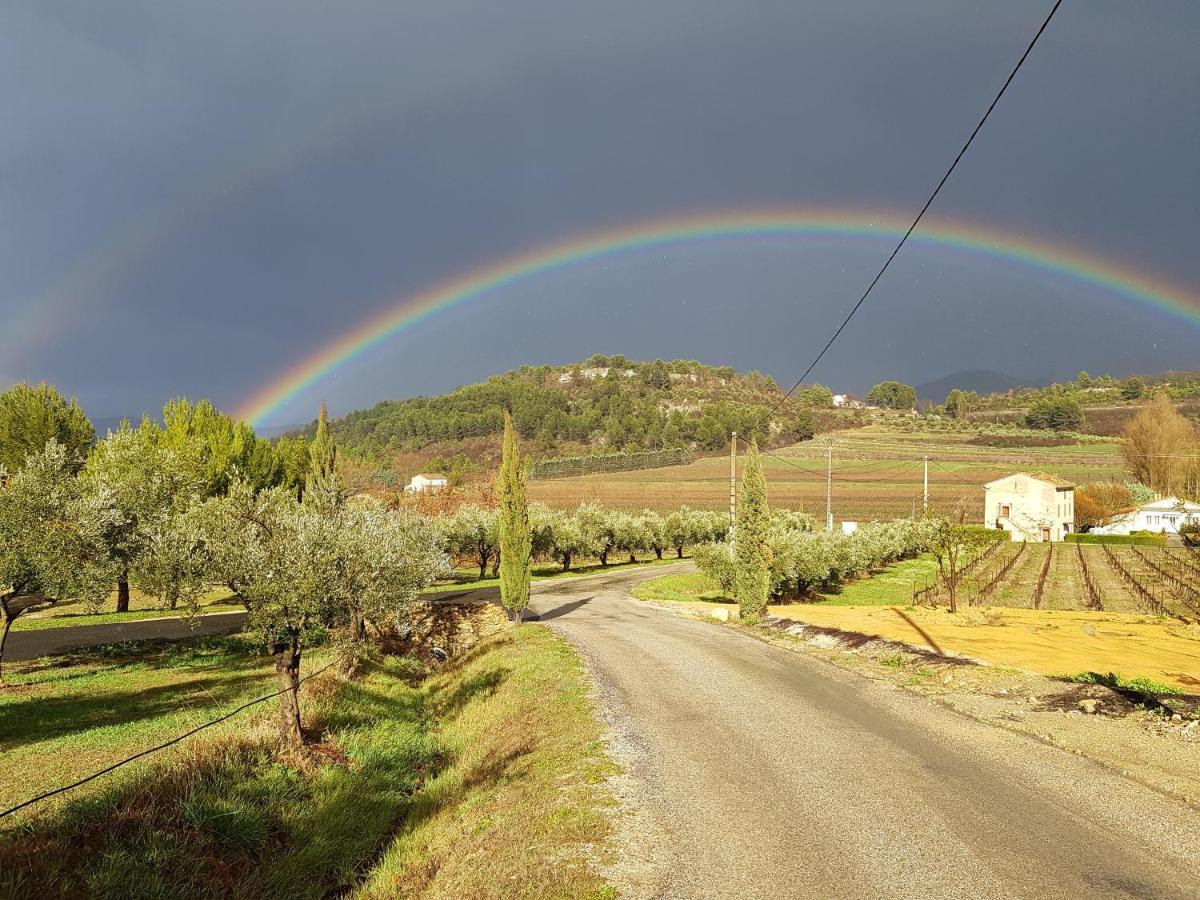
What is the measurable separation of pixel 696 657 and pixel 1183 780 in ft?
49.3

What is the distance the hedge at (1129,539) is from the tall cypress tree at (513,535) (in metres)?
95.6

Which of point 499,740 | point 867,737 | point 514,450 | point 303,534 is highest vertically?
point 514,450

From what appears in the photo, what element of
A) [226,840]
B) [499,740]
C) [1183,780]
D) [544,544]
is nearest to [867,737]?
[1183,780]

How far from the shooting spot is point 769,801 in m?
11.0

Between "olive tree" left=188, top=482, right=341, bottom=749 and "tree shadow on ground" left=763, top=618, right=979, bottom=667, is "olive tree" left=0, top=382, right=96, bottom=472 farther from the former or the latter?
"tree shadow on ground" left=763, top=618, right=979, bottom=667

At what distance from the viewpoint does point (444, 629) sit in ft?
113

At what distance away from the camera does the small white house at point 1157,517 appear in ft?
339

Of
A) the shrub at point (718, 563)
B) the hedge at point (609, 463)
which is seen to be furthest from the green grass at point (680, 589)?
the hedge at point (609, 463)

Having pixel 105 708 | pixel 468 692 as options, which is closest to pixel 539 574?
pixel 468 692

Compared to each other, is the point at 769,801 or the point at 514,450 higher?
the point at 514,450

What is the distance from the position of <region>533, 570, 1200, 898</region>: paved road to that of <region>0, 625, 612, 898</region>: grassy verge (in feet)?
5.00

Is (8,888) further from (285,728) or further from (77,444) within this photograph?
(77,444)

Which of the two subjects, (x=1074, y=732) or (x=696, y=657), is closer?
(x=1074, y=732)

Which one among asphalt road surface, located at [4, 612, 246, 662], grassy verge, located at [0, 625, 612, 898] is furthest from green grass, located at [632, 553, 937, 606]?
grassy verge, located at [0, 625, 612, 898]
